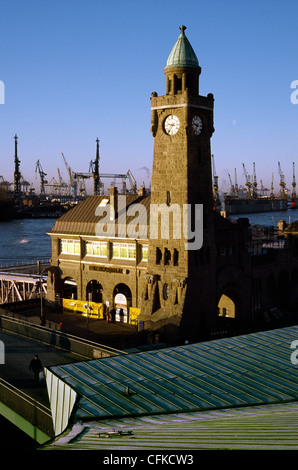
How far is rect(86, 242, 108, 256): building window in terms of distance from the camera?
166ft

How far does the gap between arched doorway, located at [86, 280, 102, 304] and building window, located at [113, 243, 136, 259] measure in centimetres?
475

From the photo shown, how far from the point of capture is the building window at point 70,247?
173 feet

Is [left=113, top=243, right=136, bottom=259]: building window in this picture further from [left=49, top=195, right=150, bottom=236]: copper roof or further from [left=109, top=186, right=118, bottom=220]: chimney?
[left=109, top=186, right=118, bottom=220]: chimney

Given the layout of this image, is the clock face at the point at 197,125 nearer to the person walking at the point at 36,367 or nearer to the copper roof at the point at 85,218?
the copper roof at the point at 85,218

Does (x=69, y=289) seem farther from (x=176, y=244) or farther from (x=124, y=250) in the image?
(x=176, y=244)

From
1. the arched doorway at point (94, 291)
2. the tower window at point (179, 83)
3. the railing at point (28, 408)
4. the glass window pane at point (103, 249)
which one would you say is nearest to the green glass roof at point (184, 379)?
the railing at point (28, 408)

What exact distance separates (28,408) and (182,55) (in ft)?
103

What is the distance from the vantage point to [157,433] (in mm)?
15750

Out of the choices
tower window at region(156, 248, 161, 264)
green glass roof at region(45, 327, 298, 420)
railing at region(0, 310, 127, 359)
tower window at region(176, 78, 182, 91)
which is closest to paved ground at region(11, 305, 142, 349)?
railing at region(0, 310, 127, 359)

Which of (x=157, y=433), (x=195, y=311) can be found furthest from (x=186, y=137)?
(x=157, y=433)

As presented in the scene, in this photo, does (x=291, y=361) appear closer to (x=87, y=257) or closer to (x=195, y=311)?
(x=195, y=311)

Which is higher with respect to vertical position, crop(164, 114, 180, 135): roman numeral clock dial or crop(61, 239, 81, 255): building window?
crop(164, 114, 180, 135): roman numeral clock dial
